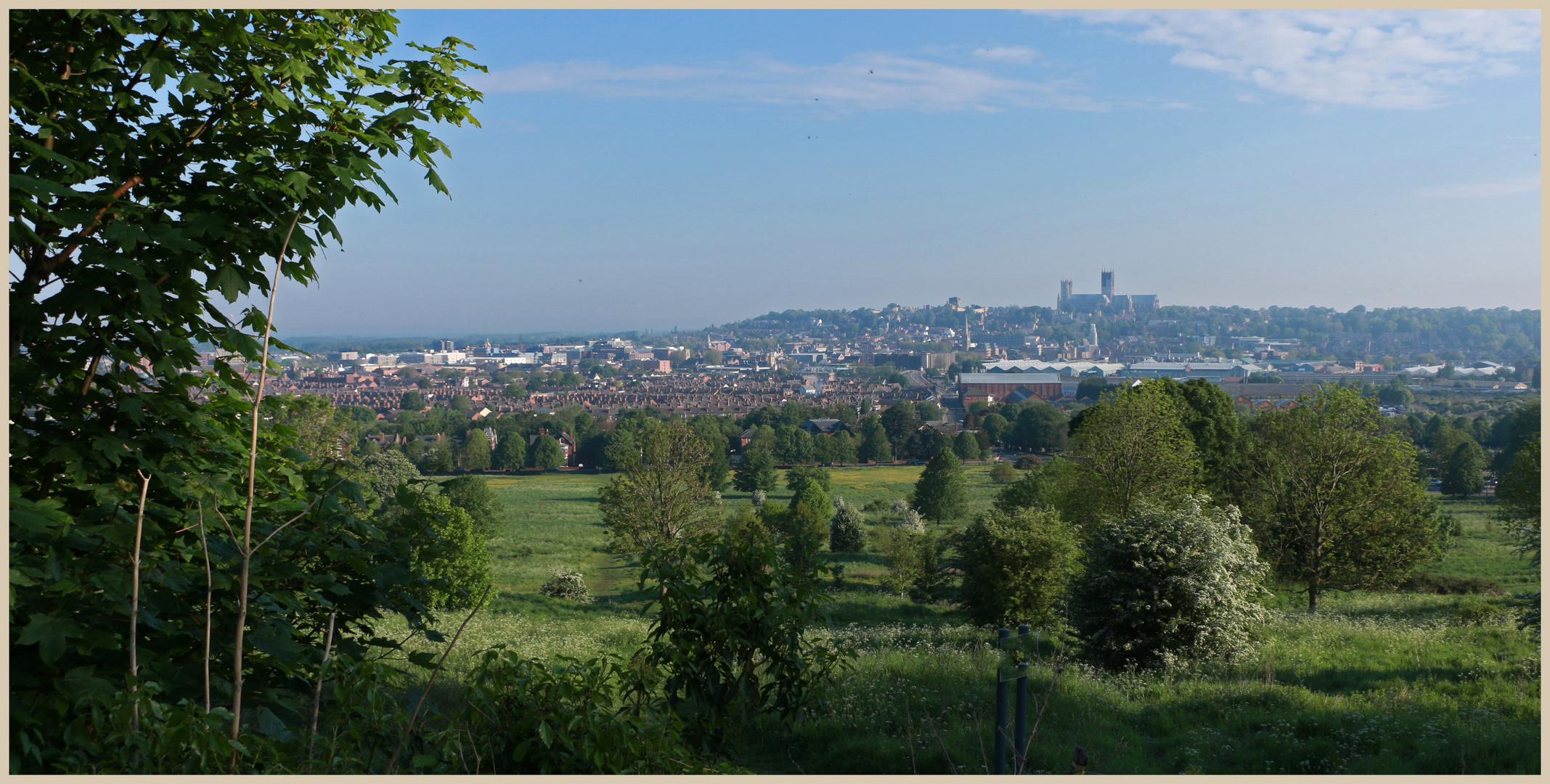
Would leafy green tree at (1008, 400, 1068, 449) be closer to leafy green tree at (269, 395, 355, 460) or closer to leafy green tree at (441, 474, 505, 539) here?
leafy green tree at (441, 474, 505, 539)

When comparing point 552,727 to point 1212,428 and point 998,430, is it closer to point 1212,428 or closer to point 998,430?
point 1212,428

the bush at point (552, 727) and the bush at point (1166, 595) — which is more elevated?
the bush at point (552, 727)

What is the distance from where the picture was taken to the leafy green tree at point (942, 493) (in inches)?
1726

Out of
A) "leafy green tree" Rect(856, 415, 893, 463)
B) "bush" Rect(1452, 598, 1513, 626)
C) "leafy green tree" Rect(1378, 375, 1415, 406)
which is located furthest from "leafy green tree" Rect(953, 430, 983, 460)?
"bush" Rect(1452, 598, 1513, 626)

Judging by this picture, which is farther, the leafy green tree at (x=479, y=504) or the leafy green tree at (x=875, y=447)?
the leafy green tree at (x=875, y=447)

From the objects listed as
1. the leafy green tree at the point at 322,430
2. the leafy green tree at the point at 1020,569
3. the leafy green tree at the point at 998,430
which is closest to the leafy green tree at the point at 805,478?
the leafy green tree at the point at 322,430

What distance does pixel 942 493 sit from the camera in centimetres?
4391

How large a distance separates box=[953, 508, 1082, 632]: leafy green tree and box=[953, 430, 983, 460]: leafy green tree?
2151 inches

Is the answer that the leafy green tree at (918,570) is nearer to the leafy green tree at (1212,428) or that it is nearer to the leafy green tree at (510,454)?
the leafy green tree at (1212,428)

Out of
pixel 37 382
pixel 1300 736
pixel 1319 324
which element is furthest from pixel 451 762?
pixel 1319 324

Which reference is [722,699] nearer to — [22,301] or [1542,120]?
[22,301]

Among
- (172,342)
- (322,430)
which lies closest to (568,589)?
(322,430)

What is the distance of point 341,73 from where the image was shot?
3.80m

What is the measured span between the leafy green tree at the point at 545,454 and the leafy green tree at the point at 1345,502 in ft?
192
